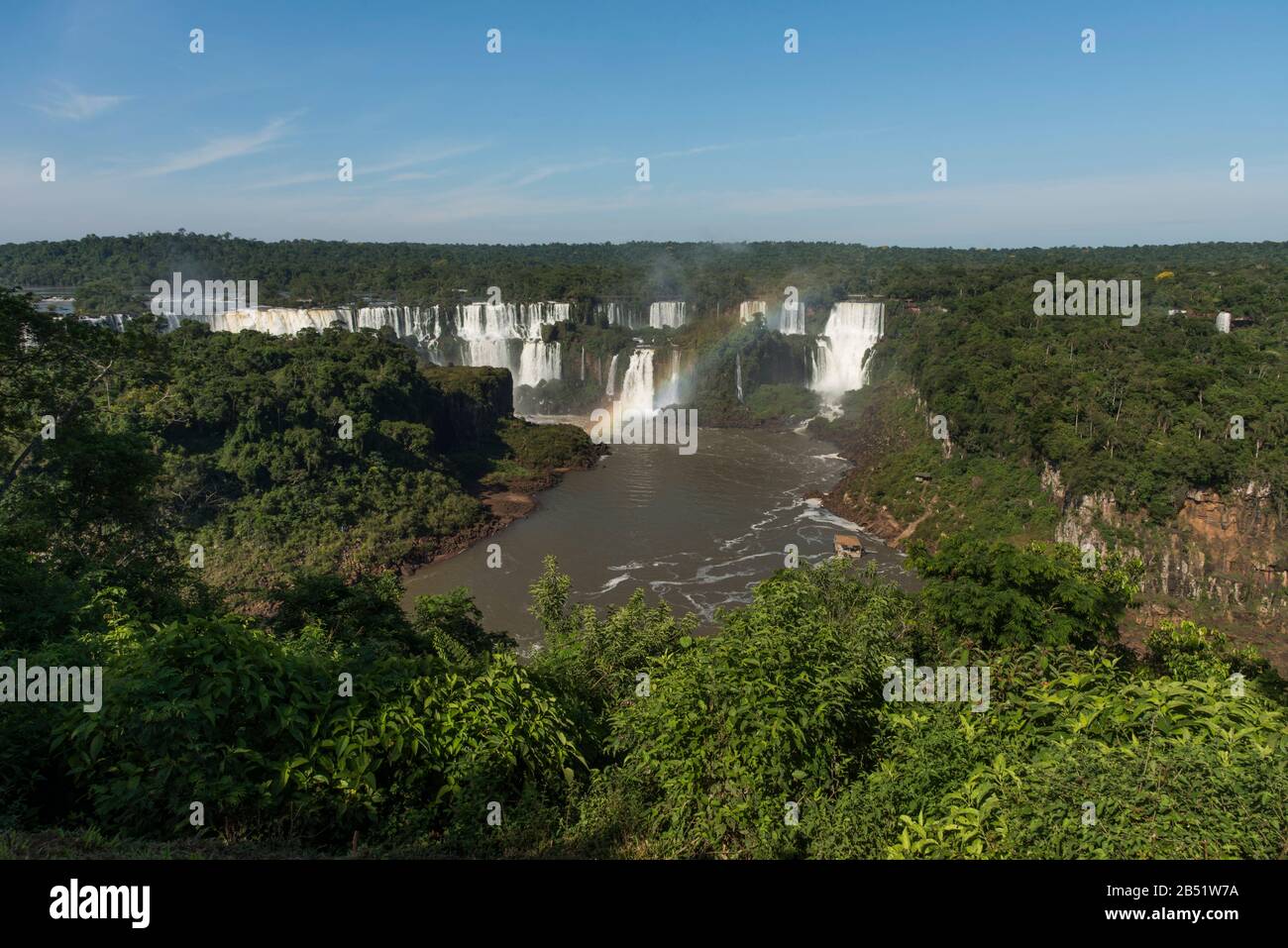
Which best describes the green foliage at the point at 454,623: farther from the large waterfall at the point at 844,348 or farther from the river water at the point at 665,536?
the large waterfall at the point at 844,348

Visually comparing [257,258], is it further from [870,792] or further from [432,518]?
[870,792]

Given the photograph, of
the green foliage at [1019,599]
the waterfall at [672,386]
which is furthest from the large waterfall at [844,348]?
the green foliage at [1019,599]

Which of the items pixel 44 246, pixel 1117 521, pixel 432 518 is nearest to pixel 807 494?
pixel 1117 521

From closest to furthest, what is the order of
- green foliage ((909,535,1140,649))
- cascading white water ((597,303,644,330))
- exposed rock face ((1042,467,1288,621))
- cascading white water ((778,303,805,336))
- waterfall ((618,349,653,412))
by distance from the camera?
green foliage ((909,535,1140,649))
exposed rock face ((1042,467,1288,621))
waterfall ((618,349,653,412))
cascading white water ((778,303,805,336))
cascading white water ((597,303,644,330))

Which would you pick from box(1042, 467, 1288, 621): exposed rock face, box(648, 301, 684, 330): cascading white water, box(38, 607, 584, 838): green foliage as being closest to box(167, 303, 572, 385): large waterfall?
box(648, 301, 684, 330): cascading white water

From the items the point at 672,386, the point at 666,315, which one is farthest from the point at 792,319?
the point at 672,386

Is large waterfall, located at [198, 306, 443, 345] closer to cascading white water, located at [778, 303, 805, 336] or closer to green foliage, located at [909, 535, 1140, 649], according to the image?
cascading white water, located at [778, 303, 805, 336]

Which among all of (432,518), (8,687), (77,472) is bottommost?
(432,518)
